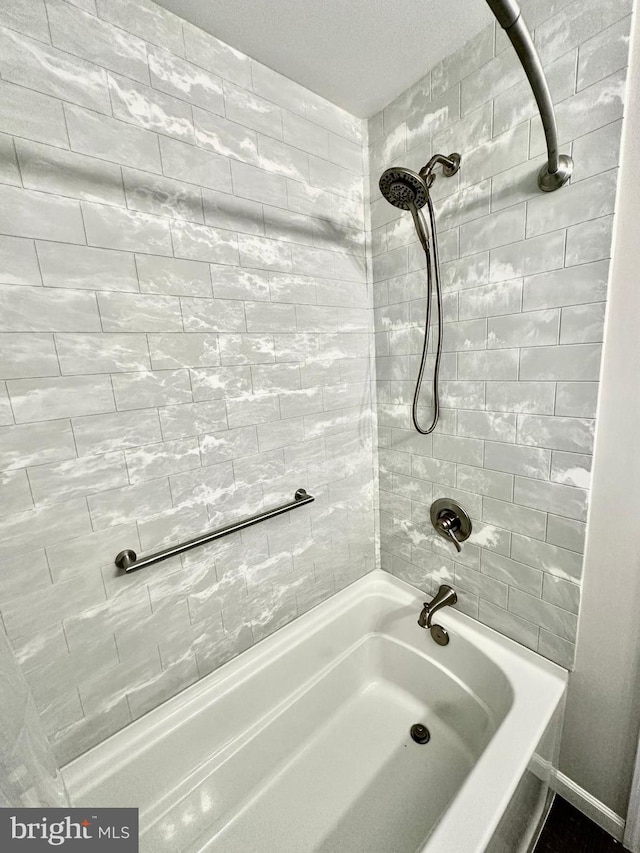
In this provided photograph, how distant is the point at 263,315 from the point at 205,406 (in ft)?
1.25

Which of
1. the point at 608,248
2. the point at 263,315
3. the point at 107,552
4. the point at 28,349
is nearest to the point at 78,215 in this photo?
the point at 28,349

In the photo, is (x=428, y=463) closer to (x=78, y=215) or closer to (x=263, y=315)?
(x=263, y=315)

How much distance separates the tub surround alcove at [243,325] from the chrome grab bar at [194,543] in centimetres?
3

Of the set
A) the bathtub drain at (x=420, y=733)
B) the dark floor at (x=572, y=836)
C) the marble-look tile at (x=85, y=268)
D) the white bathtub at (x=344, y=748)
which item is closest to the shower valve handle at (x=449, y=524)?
the white bathtub at (x=344, y=748)

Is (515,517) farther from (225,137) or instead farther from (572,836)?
(225,137)

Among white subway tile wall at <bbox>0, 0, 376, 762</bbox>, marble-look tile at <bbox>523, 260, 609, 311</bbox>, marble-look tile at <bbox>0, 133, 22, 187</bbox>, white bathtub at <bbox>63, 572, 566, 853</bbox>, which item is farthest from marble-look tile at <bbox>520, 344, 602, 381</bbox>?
marble-look tile at <bbox>0, 133, 22, 187</bbox>

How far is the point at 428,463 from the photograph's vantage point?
1.43 metres

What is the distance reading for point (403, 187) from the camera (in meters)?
1.06

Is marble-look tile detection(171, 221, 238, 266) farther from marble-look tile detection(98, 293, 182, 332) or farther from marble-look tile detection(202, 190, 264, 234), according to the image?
marble-look tile detection(98, 293, 182, 332)

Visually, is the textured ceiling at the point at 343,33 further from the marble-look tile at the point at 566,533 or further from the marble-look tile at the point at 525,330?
the marble-look tile at the point at 566,533

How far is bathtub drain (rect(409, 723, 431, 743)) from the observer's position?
1326 mm

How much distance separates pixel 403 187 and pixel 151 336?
2.92 ft

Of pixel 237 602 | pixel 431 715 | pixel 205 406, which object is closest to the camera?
pixel 205 406

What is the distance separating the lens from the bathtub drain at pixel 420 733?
4.35 feet
